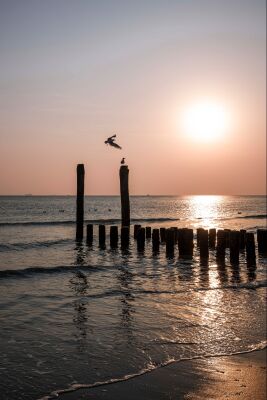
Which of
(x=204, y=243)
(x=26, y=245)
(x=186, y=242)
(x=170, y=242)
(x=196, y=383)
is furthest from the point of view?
(x=26, y=245)

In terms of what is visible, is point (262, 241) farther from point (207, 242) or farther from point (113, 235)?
point (113, 235)

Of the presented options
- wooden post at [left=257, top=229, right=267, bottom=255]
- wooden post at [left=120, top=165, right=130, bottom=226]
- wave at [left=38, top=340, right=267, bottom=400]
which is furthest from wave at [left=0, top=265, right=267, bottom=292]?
wooden post at [left=120, top=165, right=130, bottom=226]

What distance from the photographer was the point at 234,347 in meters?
7.02

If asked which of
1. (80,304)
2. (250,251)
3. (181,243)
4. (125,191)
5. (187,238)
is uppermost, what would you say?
(125,191)

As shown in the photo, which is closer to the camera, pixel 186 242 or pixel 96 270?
pixel 96 270

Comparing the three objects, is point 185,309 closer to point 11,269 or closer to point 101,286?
point 101,286

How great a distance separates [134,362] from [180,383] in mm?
977

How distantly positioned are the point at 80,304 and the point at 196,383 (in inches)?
194

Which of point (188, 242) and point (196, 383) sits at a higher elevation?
point (188, 242)

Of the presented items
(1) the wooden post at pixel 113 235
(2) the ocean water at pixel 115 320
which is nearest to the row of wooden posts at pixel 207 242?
(1) the wooden post at pixel 113 235

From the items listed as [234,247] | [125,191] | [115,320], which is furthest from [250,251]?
[115,320]

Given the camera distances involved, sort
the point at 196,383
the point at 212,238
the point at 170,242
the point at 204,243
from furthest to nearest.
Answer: the point at 212,238
the point at 170,242
the point at 204,243
the point at 196,383

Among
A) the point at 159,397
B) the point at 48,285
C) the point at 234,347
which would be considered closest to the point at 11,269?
the point at 48,285

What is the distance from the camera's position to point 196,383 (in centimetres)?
561
